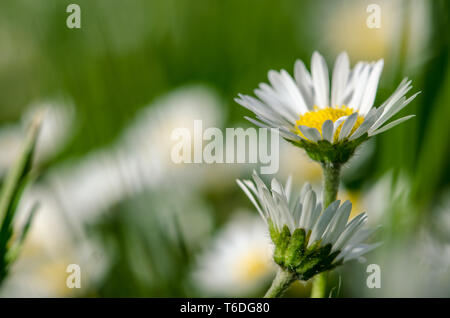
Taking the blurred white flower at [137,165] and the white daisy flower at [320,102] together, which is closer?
the white daisy flower at [320,102]

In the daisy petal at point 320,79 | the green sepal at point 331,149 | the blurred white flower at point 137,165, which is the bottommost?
the blurred white flower at point 137,165

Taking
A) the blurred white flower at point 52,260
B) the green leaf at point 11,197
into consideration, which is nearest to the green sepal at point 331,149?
the green leaf at point 11,197

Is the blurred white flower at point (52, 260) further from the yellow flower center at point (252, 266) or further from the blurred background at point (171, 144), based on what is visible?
the yellow flower center at point (252, 266)

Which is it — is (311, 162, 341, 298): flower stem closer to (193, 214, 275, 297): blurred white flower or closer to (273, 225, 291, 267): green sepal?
(273, 225, 291, 267): green sepal

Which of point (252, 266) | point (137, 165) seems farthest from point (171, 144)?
point (252, 266)

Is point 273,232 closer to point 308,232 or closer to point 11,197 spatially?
point 308,232

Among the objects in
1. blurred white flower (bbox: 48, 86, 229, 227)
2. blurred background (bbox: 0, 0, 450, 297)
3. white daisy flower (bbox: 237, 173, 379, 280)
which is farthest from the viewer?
blurred white flower (bbox: 48, 86, 229, 227)

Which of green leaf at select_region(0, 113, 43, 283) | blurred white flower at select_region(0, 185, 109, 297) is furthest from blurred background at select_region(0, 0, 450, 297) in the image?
green leaf at select_region(0, 113, 43, 283)
